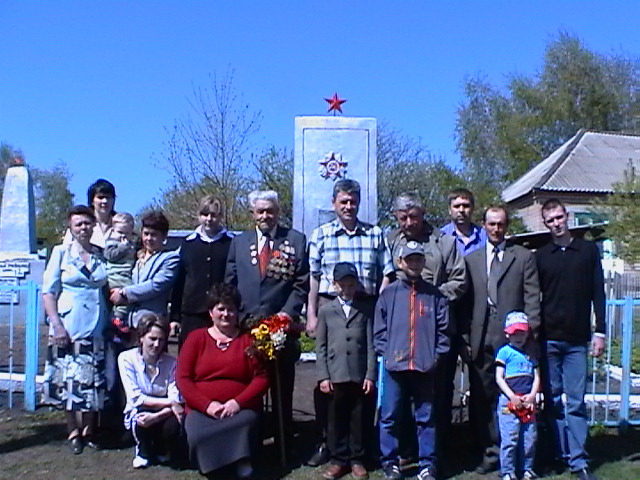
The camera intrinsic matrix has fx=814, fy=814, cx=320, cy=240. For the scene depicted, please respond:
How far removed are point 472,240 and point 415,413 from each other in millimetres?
1340

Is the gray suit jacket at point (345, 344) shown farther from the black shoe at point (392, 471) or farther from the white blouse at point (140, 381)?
the white blouse at point (140, 381)

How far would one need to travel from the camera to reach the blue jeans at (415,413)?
5.55 meters

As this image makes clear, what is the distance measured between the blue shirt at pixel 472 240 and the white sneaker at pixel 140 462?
2740 millimetres

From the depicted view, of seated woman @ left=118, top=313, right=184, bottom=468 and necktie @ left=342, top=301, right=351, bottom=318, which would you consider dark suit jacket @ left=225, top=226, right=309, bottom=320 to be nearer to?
necktie @ left=342, top=301, right=351, bottom=318

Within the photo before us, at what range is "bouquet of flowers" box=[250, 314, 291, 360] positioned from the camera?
5594mm

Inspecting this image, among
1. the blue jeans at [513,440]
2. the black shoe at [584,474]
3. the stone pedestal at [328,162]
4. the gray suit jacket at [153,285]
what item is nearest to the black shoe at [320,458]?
the blue jeans at [513,440]

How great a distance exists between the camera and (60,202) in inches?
2136

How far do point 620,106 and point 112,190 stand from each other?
4100 centimetres

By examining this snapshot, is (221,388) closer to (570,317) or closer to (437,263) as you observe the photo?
(437,263)

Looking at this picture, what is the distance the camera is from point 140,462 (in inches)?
231

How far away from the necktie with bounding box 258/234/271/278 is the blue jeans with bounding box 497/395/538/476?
189 cm

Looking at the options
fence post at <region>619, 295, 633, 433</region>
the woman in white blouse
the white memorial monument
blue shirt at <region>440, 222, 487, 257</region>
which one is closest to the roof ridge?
the white memorial monument

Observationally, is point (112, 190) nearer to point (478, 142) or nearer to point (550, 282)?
point (550, 282)

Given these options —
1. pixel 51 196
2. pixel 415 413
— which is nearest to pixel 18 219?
pixel 415 413
